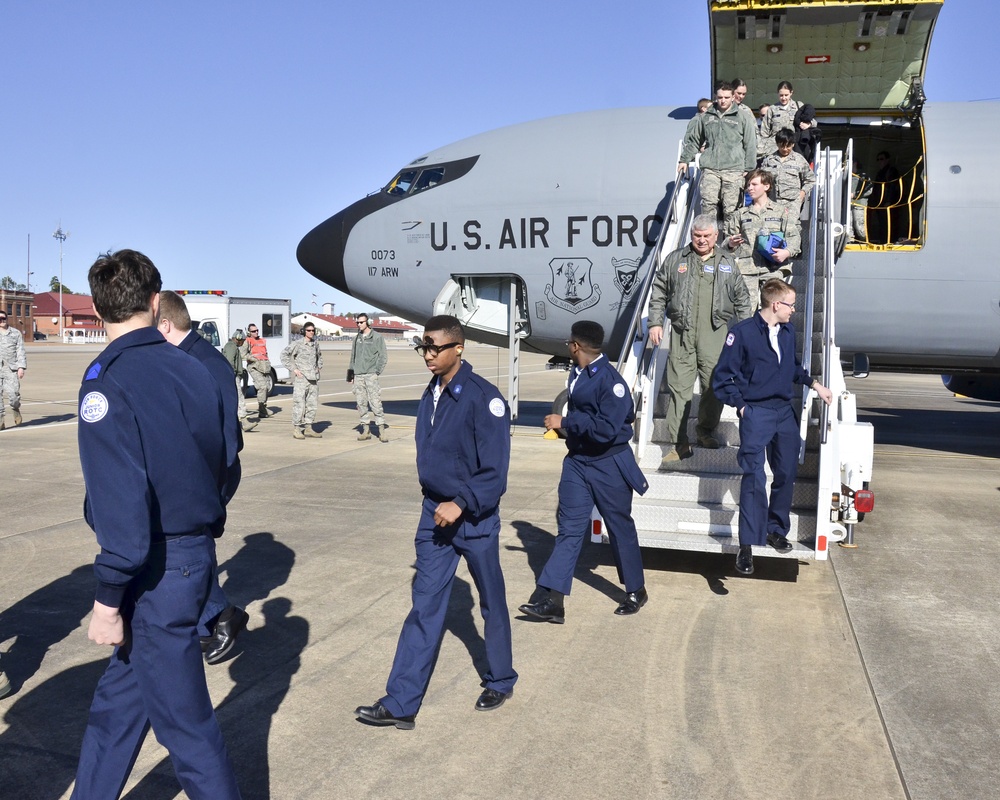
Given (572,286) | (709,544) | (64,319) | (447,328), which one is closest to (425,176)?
(572,286)

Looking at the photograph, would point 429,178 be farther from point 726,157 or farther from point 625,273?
point 726,157

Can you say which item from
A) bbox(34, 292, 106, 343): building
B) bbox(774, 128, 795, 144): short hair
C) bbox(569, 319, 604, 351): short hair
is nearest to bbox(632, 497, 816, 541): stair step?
bbox(569, 319, 604, 351): short hair

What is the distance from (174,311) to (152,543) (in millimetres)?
2162

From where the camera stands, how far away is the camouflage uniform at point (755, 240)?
923 cm

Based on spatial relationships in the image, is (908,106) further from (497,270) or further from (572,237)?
(497,270)

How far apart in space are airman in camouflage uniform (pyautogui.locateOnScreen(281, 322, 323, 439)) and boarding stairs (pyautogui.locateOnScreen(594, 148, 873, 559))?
6.27m

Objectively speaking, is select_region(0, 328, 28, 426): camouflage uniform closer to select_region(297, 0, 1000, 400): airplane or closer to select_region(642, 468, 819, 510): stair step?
select_region(297, 0, 1000, 400): airplane

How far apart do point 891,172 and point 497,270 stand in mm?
5618

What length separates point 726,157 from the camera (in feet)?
32.8

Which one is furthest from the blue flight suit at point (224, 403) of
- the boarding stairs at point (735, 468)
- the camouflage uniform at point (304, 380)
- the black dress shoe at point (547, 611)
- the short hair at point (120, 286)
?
the camouflage uniform at point (304, 380)

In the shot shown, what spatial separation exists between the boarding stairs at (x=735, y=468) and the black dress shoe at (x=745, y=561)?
0.62 feet

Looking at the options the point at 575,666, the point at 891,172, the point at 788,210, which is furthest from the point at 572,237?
the point at 575,666

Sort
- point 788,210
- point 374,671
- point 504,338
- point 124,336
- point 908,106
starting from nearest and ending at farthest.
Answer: point 124,336 < point 374,671 < point 788,210 < point 908,106 < point 504,338

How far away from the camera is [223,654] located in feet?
15.9
